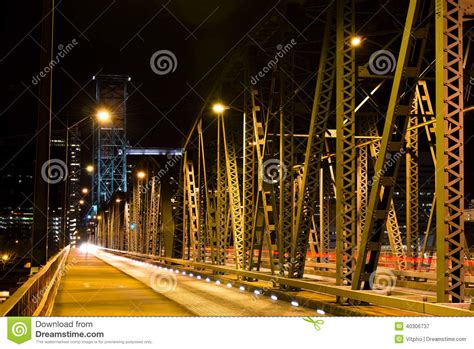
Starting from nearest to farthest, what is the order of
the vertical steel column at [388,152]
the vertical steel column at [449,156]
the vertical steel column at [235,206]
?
1. the vertical steel column at [449,156]
2. the vertical steel column at [388,152]
3. the vertical steel column at [235,206]

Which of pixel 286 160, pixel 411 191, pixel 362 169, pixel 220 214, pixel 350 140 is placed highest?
pixel 362 169

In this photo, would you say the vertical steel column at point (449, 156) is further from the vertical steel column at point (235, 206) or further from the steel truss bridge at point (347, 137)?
the vertical steel column at point (235, 206)

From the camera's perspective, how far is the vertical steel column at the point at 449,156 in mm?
11664

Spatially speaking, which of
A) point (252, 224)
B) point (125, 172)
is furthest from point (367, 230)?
point (125, 172)

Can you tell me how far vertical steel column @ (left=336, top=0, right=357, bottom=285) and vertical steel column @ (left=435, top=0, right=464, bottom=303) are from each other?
16.0 feet

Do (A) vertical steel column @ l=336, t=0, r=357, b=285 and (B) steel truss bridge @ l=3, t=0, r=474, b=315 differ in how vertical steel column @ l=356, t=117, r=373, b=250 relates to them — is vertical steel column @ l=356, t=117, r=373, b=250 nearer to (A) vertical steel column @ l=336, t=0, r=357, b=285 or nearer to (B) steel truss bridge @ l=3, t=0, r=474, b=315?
(B) steel truss bridge @ l=3, t=0, r=474, b=315

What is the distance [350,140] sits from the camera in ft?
55.8

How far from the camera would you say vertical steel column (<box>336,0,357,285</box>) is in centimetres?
1686

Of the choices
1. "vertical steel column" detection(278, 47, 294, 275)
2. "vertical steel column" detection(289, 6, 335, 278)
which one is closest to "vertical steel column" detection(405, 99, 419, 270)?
"vertical steel column" detection(278, 47, 294, 275)

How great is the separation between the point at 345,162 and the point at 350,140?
0.50 metres

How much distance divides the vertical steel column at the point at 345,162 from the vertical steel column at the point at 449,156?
489 cm

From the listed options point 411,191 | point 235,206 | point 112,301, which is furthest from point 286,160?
point 235,206

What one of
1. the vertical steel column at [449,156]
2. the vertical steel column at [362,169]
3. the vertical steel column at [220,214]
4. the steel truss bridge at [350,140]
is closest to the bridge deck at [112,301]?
the steel truss bridge at [350,140]

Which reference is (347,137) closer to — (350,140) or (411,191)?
(350,140)
